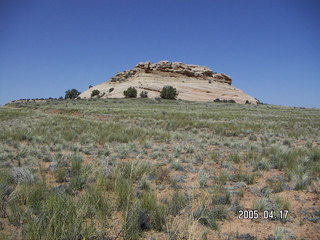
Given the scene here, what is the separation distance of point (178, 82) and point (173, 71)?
8.42 m

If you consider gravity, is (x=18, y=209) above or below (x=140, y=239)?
above

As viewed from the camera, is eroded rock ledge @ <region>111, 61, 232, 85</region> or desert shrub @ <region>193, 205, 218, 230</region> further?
eroded rock ledge @ <region>111, 61, 232, 85</region>

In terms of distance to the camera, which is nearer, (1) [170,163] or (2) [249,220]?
(2) [249,220]

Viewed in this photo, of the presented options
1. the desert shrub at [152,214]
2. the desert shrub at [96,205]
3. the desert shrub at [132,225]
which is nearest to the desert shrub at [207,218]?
the desert shrub at [152,214]

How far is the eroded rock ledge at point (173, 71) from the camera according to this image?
79.8 meters

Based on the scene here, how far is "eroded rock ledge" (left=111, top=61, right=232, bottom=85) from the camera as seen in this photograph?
262 ft

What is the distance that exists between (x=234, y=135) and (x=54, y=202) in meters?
12.3

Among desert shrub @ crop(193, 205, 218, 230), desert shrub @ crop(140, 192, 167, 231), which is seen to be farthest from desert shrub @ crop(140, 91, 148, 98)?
desert shrub @ crop(193, 205, 218, 230)

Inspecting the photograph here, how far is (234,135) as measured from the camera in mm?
13742

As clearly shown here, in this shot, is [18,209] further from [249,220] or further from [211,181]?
[211,181]

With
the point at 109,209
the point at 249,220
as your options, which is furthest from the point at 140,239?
the point at 249,220

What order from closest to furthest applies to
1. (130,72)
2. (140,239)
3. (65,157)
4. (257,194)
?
(140,239), (257,194), (65,157), (130,72)

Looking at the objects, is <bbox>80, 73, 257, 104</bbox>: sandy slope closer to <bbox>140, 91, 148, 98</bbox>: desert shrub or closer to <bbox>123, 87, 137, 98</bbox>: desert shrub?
<bbox>140, 91, 148, 98</bbox>: desert shrub

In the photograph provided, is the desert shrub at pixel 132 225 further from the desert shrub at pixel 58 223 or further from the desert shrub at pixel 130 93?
the desert shrub at pixel 130 93
